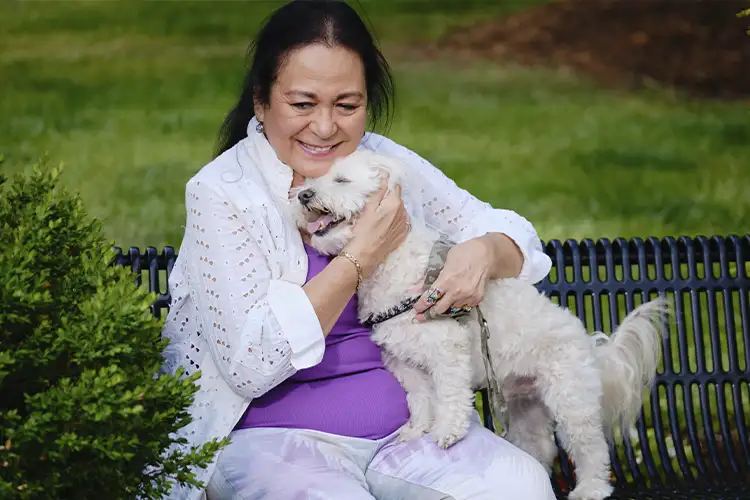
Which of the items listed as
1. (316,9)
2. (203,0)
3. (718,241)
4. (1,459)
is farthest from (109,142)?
(1,459)

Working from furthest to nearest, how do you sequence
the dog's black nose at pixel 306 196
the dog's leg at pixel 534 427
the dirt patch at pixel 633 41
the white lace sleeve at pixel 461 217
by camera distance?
the dirt patch at pixel 633 41 < the dog's leg at pixel 534 427 < the white lace sleeve at pixel 461 217 < the dog's black nose at pixel 306 196

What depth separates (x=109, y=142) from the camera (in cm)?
540

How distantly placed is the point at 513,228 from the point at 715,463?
3.40 feet

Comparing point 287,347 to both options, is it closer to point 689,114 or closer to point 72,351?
point 72,351

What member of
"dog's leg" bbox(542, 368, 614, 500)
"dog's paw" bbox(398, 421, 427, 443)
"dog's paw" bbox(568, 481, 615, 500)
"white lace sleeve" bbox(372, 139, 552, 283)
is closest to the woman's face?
"white lace sleeve" bbox(372, 139, 552, 283)

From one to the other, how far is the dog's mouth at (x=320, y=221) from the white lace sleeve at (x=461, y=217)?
1.33 ft

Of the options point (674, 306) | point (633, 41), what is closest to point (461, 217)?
point (674, 306)

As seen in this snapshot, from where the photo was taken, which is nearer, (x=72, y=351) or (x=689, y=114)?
(x=72, y=351)

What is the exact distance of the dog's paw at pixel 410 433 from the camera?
9.35ft

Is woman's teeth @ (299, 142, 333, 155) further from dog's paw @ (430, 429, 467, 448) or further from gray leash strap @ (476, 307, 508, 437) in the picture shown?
dog's paw @ (430, 429, 467, 448)

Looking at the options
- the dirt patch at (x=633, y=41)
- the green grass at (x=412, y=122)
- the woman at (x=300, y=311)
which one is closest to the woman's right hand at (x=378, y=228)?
the woman at (x=300, y=311)

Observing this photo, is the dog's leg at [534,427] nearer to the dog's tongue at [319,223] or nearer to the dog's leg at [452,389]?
the dog's leg at [452,389]

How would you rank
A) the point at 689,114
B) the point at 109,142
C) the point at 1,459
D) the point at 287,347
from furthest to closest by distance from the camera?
the point at 689,114 → the point at 109,142 → the point at 287,347 → the point at 1,459

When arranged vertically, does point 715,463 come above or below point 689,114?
below
